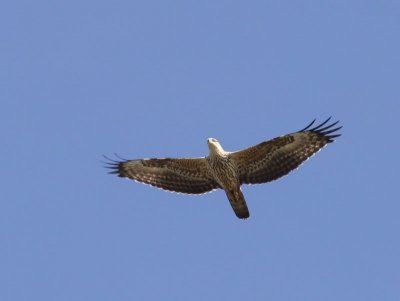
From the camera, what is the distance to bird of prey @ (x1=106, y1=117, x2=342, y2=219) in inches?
1205

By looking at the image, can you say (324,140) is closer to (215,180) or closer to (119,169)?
(215,180)

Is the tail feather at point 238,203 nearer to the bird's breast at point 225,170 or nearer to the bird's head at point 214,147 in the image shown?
the bird's breast at point 225,170

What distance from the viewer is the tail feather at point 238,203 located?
100.0 feet

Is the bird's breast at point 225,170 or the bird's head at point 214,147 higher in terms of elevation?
the bird's head at point 214,147

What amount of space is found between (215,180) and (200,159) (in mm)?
629


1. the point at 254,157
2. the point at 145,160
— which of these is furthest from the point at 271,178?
the point at 145,160

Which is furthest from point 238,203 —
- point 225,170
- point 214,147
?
point 214,147

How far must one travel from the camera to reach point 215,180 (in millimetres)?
31344

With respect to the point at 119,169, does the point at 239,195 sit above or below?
below

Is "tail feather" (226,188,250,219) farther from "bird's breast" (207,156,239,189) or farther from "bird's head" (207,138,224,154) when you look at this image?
"bird's head" (207,138,224,154)

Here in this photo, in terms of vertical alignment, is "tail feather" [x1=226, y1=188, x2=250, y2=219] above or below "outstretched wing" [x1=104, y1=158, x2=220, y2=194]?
below

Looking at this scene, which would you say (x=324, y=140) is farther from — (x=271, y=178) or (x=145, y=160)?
(x=145, y=160)

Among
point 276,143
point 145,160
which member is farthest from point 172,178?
point 276,143

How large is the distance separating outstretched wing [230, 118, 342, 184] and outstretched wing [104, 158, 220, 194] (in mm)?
936
